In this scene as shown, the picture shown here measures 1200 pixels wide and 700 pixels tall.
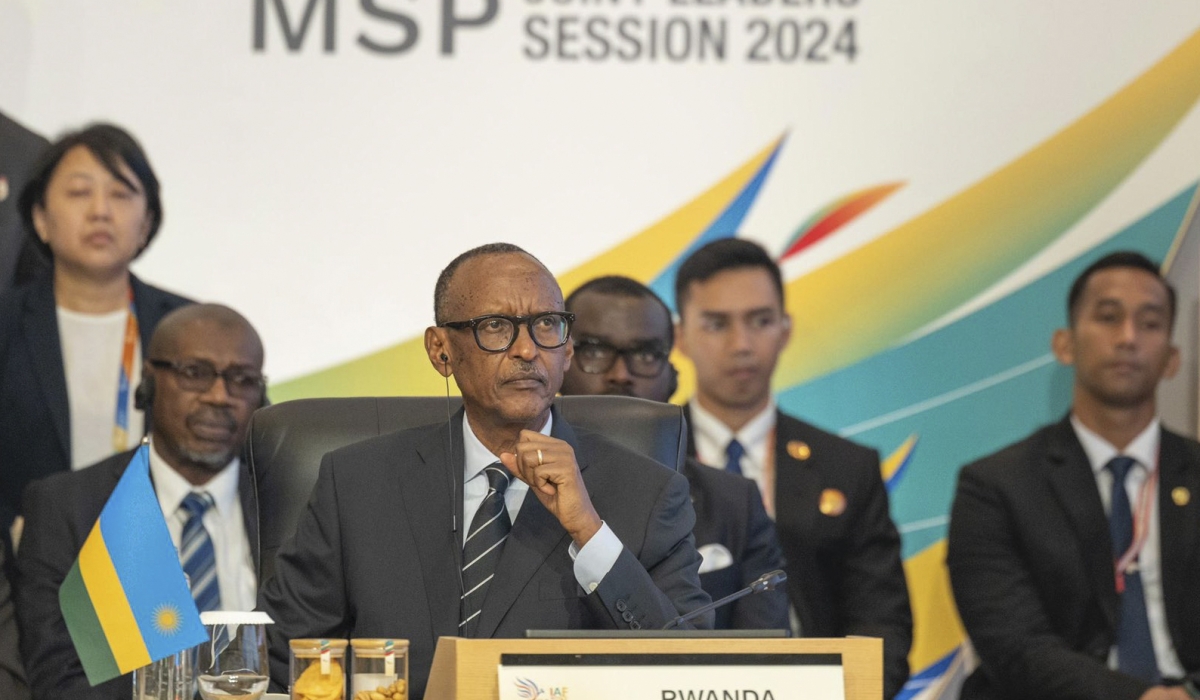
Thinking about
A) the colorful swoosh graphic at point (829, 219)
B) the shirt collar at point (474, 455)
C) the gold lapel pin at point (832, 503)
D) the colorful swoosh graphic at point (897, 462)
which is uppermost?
the colorful swoosh graphic at point (829, 219)

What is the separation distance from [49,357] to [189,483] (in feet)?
3.08

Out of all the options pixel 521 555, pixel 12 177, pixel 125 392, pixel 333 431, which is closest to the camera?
pixel 521 555

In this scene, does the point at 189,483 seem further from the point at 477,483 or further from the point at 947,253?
the point at 947,253

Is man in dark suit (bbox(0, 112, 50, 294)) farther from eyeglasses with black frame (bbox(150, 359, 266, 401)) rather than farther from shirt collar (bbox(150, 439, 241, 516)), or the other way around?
shirt collar (bbox(150, 439, 241, 516))

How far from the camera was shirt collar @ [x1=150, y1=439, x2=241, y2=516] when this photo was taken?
4.48 metres

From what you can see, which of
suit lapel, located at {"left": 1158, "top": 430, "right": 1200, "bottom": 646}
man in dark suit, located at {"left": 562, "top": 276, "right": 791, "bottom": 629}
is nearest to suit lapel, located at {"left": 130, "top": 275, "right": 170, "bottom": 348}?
man in dark suit, located at {"left": 562, "top": 276, "right": 791, "bottom": 629}

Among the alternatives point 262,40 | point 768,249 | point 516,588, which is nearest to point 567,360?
point 516,588

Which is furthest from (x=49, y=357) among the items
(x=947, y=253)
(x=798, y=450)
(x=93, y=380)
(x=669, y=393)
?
(x=947, y=253)

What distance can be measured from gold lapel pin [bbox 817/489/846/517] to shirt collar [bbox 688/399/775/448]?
311mm

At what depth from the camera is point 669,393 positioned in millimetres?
4594

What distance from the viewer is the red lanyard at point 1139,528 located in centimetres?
496

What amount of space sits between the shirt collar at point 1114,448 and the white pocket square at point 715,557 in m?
1.51

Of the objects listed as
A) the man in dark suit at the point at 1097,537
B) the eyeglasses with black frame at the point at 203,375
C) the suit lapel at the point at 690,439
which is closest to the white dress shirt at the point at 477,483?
the eyeglasses with black frame at the point at 203,375

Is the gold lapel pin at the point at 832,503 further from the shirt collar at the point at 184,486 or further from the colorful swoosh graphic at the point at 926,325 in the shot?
the shirt collar at the point at 184,486
